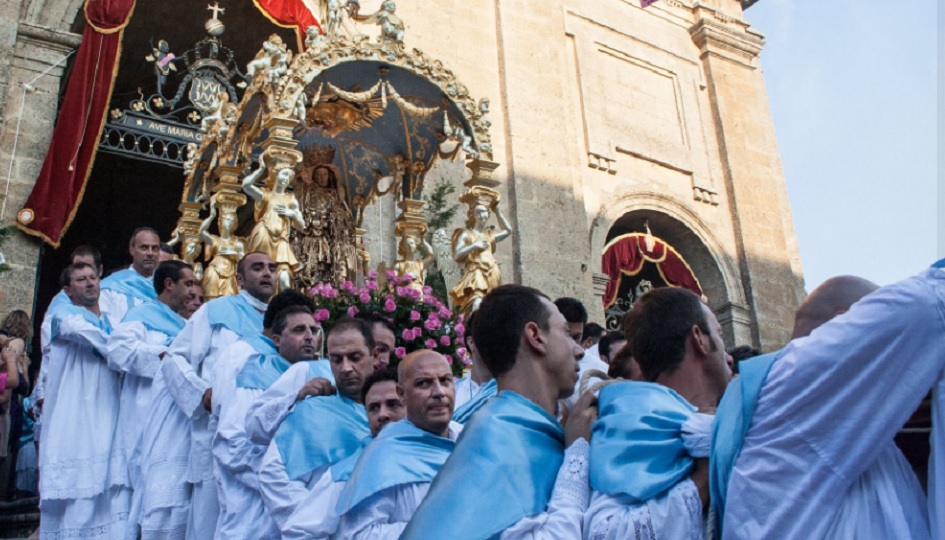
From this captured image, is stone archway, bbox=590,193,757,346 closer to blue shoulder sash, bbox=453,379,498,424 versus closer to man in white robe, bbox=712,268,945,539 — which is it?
blue shoulder sash, bbox=453,379,498,424

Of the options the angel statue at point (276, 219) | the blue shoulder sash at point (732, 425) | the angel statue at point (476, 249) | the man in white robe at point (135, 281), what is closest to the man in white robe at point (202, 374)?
the man in white robe at point (135, 281)

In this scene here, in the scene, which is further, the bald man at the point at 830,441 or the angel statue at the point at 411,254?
the angel statue at the point at 411,254

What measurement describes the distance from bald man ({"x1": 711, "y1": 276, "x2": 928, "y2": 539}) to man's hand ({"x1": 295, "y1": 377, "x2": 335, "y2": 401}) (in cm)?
218

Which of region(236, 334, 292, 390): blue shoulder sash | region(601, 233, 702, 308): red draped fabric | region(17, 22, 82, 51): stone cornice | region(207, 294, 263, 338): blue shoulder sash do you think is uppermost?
region(17, 22, 82, 51): stone cornice

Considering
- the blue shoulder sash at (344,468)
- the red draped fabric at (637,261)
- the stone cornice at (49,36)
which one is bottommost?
the blue shoulder sash at (344,468)

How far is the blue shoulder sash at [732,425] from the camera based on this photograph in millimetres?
1818

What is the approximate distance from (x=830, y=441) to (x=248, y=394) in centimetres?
308

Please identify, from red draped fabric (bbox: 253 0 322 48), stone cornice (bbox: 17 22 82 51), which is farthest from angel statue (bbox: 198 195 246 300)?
red draped fabric (bbox: 253 0 322 48)

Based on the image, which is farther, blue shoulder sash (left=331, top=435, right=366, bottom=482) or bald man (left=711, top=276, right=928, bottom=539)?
blue shoulder sash (left=331, top=435, right=366, bottom=482)

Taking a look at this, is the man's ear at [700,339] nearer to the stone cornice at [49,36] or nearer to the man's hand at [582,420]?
the man's hand at [582,420]

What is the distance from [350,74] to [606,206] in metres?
6.38

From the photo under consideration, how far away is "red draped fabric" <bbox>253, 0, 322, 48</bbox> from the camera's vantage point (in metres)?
10.1

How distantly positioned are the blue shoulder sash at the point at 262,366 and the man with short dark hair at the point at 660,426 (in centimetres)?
256

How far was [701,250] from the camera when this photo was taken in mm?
13977
